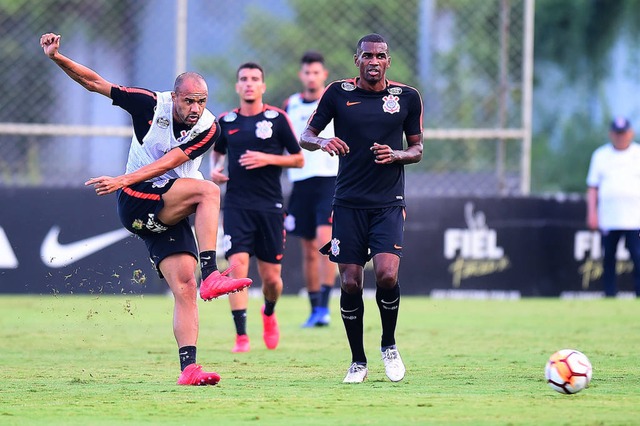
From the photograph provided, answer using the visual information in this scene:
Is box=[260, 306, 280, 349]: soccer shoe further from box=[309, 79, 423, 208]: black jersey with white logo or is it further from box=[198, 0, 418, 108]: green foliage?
box=[198, 0, 418, 108]: green foliage

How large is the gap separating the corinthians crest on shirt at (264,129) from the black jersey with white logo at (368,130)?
118 inches

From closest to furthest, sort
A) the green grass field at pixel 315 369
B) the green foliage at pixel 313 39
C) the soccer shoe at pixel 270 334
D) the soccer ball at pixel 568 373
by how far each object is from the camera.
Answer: the green grass field at pixel 315 369 < the soccer ball at pixel 568 373 < the soccer shoe at pixel 270 334 < the green foliage at pixel 313 39

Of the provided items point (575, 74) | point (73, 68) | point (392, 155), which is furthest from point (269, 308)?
point (575, 74)

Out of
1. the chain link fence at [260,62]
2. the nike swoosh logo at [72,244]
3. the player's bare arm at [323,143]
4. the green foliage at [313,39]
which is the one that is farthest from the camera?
the green foliage at [313,39]

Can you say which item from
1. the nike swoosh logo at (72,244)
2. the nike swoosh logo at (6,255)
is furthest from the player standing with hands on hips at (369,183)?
the nike swoosh logo at (6,255)

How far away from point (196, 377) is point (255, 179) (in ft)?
12.6

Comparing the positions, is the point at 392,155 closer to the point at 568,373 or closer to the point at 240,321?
the point at 568,373

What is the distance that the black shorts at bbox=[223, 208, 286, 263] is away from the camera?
11.4 metres

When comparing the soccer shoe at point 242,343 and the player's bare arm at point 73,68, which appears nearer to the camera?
the player's bare arm at point 73,68

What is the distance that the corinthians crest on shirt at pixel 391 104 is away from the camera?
335 inches

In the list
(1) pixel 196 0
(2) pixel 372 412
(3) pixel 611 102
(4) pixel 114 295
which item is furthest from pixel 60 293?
(3) pixel 611 102

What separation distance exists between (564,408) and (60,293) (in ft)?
36.9

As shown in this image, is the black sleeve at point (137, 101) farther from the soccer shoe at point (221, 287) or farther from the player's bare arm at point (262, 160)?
the player's bare arm at point (262, 160)

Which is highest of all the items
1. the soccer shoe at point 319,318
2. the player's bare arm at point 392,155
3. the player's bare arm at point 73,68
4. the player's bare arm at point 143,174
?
the player's bare arm at point 73,68
